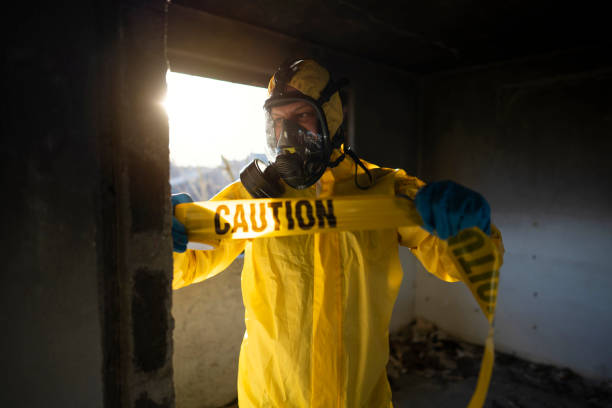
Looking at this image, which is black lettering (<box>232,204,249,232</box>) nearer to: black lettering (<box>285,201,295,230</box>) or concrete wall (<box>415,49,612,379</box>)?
black lettering (<box>285,201,295,230</box>)

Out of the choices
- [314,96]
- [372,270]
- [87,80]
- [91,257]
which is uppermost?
[314,96]

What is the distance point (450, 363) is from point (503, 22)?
323cm

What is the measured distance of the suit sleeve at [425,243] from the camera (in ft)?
4.54

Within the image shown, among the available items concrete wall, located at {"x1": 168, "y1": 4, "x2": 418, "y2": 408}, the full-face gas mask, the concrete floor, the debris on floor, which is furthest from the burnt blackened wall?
the debris on floor

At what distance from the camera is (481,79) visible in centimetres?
381

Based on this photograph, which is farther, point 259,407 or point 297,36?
point 297,36

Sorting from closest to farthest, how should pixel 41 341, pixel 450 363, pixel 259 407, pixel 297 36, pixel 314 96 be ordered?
pixel 41 341
pixel 259 407
pixel 314 96
pixel 297 36
pixel 450 363

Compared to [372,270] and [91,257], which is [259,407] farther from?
[91,257]

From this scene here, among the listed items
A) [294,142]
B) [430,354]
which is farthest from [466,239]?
[430,354]

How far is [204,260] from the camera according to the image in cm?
138

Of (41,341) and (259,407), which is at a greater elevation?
(41,341)

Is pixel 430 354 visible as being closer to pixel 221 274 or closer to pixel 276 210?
pixel 221 274

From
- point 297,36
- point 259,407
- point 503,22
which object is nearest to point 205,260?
point 259,407

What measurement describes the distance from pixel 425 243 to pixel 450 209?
14.4 inches
